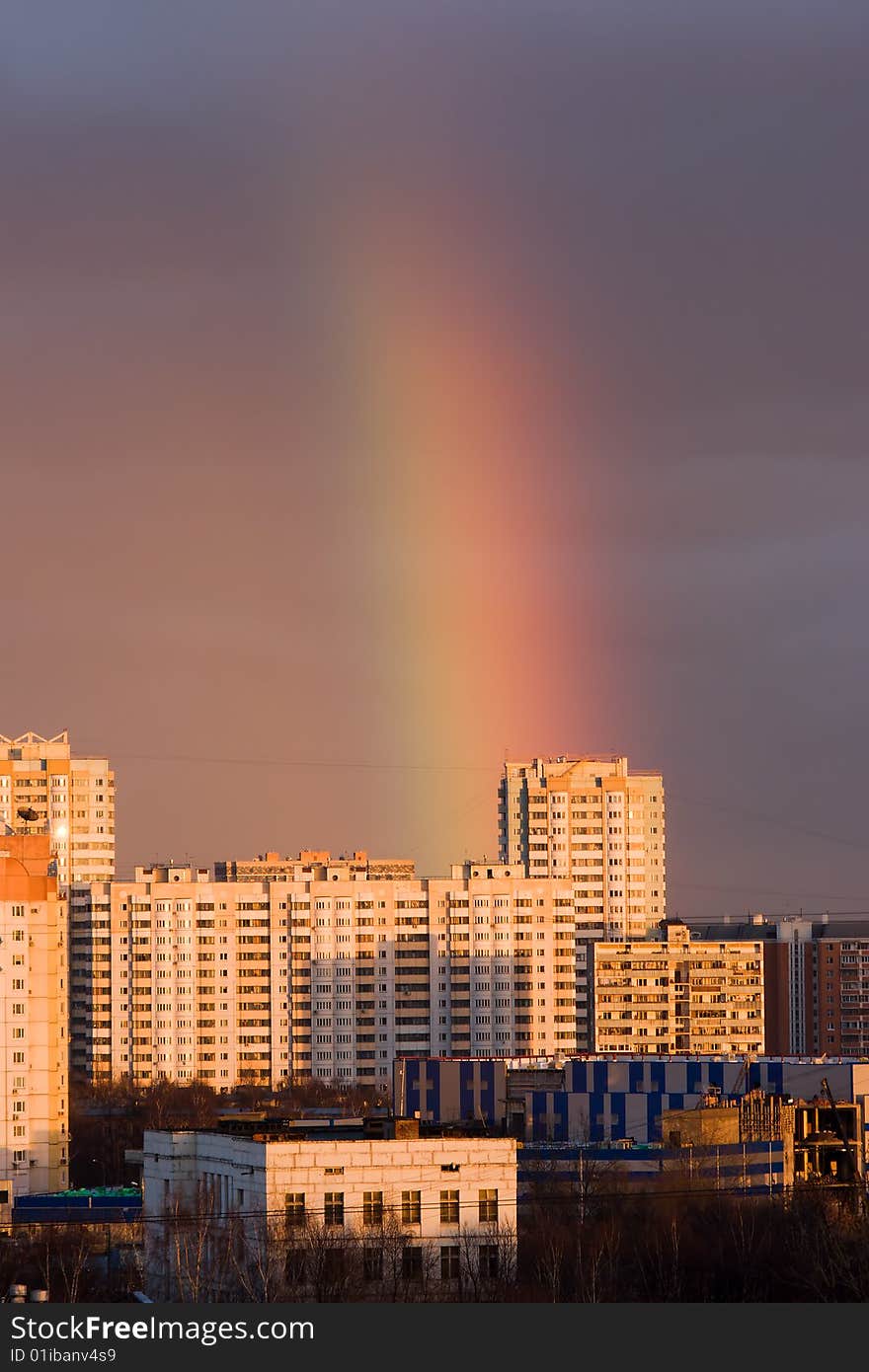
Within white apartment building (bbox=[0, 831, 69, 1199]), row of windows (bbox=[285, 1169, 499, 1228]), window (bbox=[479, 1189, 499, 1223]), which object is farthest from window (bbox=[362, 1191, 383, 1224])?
white apartment building (bbox=[0, 831, 69, 1199])

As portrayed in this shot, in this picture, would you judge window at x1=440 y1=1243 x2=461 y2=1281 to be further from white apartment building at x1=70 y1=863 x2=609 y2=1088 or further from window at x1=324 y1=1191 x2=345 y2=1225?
white apartment building at x1=70 y1=863 x2=609 y2=1088

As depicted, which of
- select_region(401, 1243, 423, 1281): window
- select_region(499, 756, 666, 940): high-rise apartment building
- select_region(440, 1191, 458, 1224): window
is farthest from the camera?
select_region(499, 756, 666, 940): high-rise apartment building

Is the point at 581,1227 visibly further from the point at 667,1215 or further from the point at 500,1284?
the point at 500,1284

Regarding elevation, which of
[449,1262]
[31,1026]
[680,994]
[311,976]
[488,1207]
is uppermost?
[311,976]

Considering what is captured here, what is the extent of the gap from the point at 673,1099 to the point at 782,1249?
870 inches

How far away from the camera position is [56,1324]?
18.1 metres

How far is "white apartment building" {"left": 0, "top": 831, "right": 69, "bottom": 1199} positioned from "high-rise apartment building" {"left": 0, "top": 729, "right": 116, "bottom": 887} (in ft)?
190

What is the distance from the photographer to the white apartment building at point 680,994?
358ft

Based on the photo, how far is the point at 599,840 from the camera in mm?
126500

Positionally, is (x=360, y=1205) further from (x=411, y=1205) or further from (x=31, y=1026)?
(x=31, y=1026)

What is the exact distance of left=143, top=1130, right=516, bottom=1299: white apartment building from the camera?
106ft

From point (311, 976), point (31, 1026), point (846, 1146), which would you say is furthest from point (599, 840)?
point (846, 1146)

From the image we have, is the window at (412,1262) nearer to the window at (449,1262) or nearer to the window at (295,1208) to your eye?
the window at (449,1262)

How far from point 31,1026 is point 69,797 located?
63.0 meters
